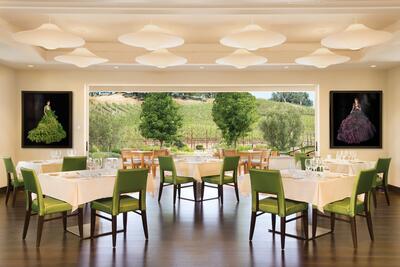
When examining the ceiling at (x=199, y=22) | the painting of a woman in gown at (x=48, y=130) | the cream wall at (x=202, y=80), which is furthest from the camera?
the cream wall at (x=202, y=80)

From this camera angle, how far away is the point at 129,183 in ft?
15.6

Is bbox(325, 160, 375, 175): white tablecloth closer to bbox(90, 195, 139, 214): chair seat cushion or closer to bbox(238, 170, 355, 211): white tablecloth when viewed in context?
bbox(238, 170, 355, 211): white tablecloth

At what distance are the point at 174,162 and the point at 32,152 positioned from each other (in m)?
4.24

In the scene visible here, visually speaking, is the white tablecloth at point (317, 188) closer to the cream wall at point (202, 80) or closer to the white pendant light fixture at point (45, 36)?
the white pendant light fixture at point (45, 36)

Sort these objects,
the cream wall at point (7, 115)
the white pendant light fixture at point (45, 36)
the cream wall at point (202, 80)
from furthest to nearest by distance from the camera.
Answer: the cream wall at point (202, 80) → the cream wall at point (7, 115) → the white pendant light fixture at point (45, 36)

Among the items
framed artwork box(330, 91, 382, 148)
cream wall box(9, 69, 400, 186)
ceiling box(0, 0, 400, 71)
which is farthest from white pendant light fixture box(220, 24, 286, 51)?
framed artwork box(330, 91, 382, 148)

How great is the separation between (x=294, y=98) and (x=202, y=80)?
4.67m

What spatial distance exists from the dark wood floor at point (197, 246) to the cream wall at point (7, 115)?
3.24 metres

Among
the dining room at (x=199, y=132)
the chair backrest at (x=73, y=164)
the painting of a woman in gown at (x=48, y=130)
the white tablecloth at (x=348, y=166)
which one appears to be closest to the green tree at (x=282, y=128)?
the dining room at (x=199, y=132)

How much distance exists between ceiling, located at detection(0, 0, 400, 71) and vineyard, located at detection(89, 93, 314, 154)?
13.3 ft

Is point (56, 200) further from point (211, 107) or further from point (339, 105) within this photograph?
point (211, 107)

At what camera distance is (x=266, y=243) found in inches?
191

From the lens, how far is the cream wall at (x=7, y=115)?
351 inches

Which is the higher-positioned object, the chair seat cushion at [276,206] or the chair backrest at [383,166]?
the chair backrest at [383,166]
